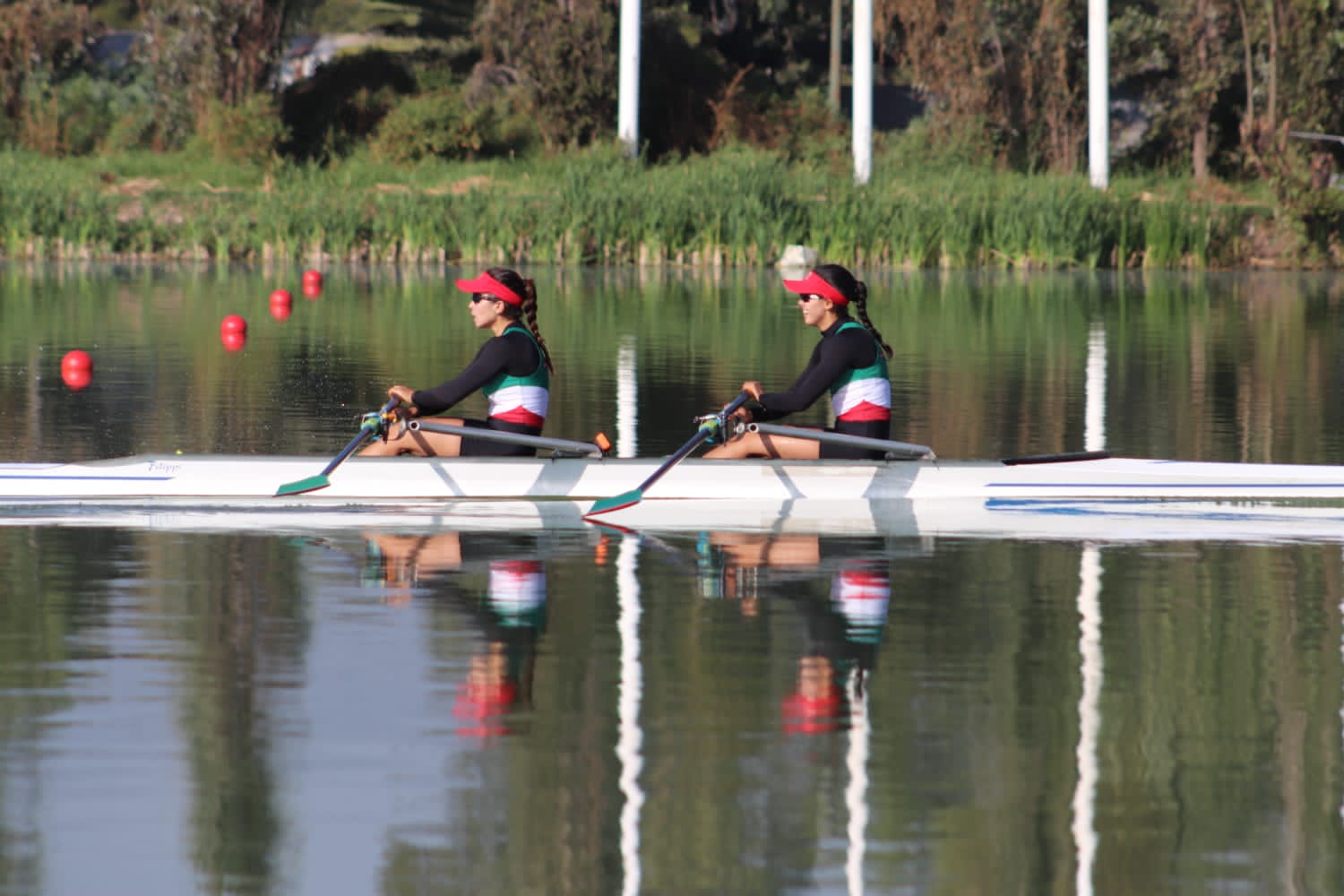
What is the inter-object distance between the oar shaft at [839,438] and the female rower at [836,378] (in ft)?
0.23

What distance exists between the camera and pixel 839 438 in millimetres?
11945

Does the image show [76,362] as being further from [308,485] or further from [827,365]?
[827,365]

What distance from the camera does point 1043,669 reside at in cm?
814

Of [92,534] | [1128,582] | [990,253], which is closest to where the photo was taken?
[1128,582]

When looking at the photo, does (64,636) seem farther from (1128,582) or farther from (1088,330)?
(1088,330)

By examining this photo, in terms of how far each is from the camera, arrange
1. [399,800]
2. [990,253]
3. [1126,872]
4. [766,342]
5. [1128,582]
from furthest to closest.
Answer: [990,253] → [766,342] → [1128,582] → [399,800] → [1126,872]

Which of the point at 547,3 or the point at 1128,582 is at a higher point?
the point at 547,3

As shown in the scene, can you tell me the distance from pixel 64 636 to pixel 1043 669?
12.0 ft

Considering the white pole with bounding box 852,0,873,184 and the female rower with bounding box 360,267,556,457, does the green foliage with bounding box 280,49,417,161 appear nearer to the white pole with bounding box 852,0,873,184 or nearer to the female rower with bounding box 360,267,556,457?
the white pole with bounding box 852,0,873,184

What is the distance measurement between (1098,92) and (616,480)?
34581mm

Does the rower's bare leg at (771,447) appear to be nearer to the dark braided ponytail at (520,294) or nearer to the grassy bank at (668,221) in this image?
the dark braided ponytail at (520,294)

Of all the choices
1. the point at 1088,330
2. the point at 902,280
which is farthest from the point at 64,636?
the point at 902,280

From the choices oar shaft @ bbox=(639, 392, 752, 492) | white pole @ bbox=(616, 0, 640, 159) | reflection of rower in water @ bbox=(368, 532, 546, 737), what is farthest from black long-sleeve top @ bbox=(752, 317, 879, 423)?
white pole @ bbox=(616, 0, 640, 159)

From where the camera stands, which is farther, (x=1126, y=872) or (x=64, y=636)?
(x=64, y=636)
